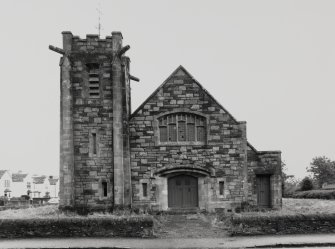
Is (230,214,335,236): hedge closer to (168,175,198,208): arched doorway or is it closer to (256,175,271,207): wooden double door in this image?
(168,175,198,208): arched doorway

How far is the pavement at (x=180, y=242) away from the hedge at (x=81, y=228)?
1.89 feet

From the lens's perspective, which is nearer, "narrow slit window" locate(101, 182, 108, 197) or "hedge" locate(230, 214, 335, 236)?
"hedge" locate(230, 214, 335, 236)

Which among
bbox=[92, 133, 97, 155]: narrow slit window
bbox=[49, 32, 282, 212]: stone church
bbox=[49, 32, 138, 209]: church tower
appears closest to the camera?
bbox=[49, 32, 138, 209]: church tower

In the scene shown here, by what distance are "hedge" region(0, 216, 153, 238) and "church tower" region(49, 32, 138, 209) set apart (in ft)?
20.5

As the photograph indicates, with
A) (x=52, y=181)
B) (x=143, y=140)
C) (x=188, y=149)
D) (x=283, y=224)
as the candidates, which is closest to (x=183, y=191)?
(x=188, y=149)

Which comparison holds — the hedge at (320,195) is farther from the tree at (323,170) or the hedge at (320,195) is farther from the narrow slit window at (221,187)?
the tree at (323,170)

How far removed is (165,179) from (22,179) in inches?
2655

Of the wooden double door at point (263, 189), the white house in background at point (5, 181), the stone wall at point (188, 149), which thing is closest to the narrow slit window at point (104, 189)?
the stone wall at point (188, 149)

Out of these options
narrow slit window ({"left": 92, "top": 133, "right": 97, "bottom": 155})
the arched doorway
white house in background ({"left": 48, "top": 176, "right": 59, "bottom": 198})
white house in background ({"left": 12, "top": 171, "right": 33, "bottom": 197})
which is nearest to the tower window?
narrow slit window ({"left": 92, "top": 133, "right": 97, "bottom": 155})

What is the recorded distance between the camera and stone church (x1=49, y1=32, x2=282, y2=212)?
2503 cm

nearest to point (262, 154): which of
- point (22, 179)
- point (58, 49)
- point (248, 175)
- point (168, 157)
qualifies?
point (248, 175)

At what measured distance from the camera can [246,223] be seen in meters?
18.2

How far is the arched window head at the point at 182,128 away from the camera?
26.1 metres

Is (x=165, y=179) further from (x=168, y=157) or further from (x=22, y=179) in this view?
(x=22, y=179)
